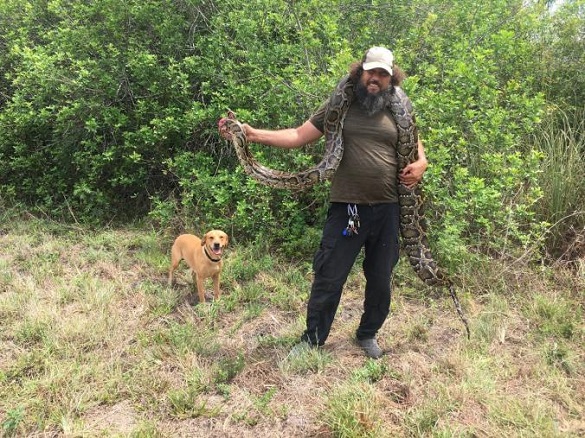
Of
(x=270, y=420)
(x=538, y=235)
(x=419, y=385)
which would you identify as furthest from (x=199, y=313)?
(x=538, y=235)

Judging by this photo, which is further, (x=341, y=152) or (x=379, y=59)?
(x=341, y=152)

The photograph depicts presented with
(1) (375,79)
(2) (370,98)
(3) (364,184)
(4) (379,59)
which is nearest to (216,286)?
(3) (364,184)

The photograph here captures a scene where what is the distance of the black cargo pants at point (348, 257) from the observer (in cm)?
365

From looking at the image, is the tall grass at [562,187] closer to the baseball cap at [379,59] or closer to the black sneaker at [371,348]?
the black sneaker at [371,348]

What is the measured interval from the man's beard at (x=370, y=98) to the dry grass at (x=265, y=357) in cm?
200

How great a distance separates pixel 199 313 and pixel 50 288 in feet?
5.41

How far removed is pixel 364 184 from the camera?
3.58 metres

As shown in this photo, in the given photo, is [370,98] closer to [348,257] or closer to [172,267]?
[348,257]

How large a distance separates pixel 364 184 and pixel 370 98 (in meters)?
0.63

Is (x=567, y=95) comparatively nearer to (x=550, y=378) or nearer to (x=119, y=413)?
(x=550, y=378)

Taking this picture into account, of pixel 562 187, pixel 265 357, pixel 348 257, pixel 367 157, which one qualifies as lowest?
pixel 265 357

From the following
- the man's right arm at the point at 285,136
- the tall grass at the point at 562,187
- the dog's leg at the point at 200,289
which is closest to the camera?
the man's right arm at the point at 285,136

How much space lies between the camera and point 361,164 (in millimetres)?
3553

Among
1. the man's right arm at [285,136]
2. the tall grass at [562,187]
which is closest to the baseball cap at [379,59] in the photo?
the man's right arm at [285,136]
